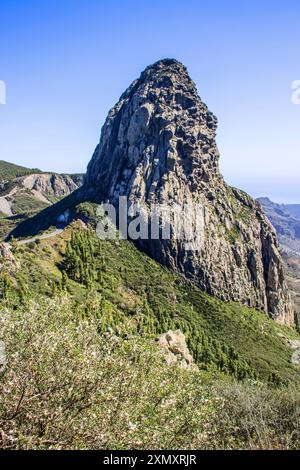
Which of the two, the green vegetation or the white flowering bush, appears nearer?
the white flowering bush

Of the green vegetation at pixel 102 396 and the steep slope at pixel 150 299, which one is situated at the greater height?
the green vegetation at pixel 102 396

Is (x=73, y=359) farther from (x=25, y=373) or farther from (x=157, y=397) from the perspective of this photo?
(x=157, y=397)

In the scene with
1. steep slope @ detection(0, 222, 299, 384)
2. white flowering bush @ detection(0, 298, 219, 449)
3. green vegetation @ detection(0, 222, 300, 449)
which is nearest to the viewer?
white flowering bush @ detection(0, 298, 219, 449)

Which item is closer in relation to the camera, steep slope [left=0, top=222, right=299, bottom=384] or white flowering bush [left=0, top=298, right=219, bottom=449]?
white flowering bush [left=0, top=298, right=219, bottom=449]

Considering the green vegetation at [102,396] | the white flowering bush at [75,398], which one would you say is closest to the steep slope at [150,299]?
the green vegetation at [102,396]

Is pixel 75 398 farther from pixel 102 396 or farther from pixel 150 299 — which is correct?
pixel 150 299

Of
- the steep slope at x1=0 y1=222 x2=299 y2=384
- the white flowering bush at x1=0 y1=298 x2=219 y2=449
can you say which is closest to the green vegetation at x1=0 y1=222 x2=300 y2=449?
the white flowering bush at x1=0 y1=298 x2=219 y2=449

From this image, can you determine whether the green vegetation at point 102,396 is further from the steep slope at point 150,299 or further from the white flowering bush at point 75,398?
the steep slope at point 150,299

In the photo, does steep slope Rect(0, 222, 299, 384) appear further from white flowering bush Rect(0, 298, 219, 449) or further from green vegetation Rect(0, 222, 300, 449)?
white flowering bush Rect(0, 298, 219, 449)

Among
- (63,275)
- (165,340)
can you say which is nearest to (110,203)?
(63,275)

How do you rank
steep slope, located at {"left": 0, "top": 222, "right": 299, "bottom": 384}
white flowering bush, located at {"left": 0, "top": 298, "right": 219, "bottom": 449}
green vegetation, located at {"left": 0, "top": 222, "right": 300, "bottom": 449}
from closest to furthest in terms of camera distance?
white flowering bush, located at {"left": 0, "top": 298, "right": 219, "bottom": 449}
green vegetation, located at {"left": 0, "top": 222, "right": 300, "bottom": 449}
steep slope, located at {"left": 0, "top": 222, "right": 299, "bottom": 384}

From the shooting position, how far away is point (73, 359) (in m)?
19.9

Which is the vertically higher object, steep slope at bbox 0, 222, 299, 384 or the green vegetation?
the green vegetation

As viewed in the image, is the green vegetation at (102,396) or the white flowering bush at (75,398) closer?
the white flowering bush at (75,398)
